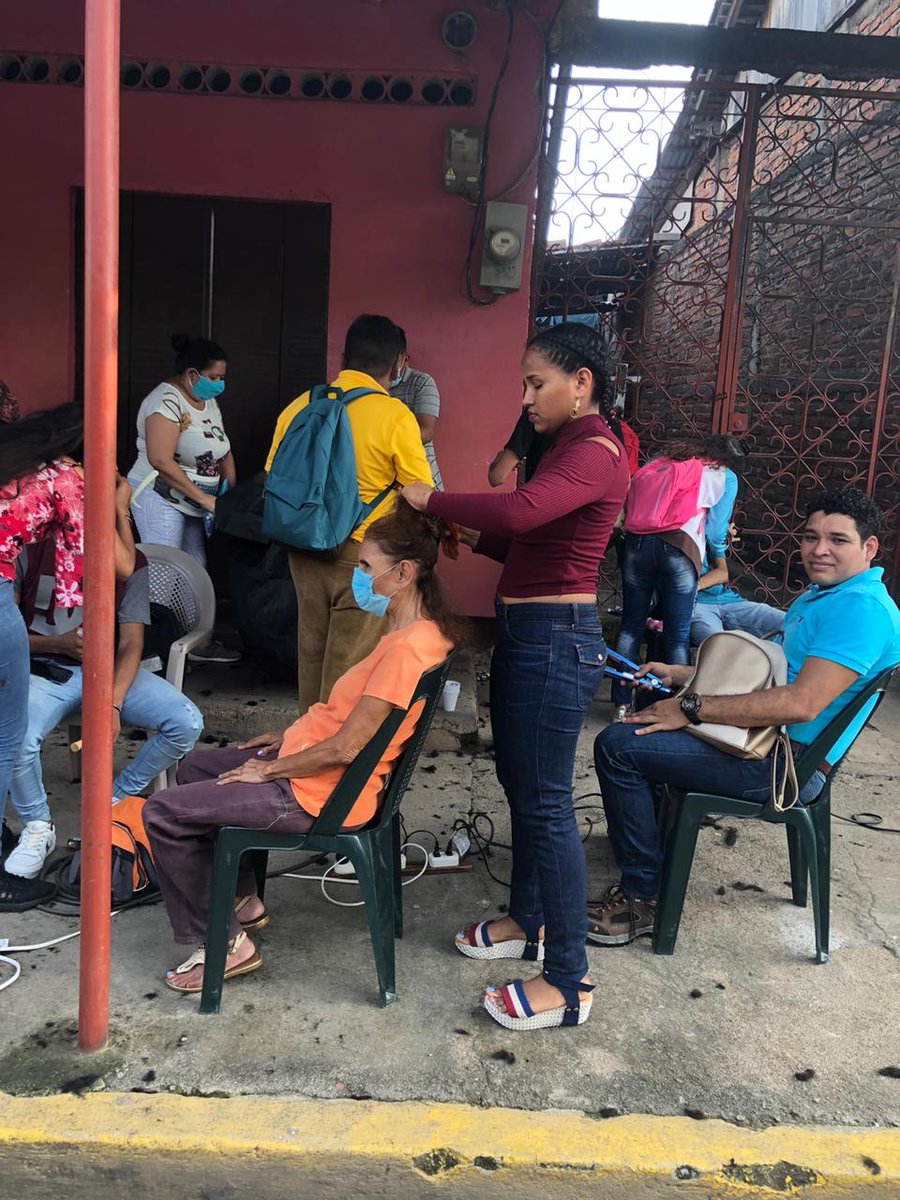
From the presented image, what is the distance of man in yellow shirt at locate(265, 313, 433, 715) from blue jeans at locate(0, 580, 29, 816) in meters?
0.98

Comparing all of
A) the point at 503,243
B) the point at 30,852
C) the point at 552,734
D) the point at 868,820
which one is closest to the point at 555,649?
the point at 552,734

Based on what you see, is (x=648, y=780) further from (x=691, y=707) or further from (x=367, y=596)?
(x=367, y=596)

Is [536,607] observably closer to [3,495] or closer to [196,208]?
[3,495]

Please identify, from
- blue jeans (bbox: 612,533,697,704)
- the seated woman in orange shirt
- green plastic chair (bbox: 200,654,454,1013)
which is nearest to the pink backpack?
blue jeans (bbox: 612,533,697,704)

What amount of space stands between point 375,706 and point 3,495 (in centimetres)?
131

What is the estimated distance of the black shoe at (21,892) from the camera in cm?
309

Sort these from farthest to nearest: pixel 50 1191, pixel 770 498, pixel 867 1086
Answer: pixel 770 498
pixel 867 1086
pixel 50 1191

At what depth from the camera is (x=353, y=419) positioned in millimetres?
3416

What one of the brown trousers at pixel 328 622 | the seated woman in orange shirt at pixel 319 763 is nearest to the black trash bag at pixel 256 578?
the brown trousers at pixel 328 622

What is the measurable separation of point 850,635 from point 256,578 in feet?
9.26

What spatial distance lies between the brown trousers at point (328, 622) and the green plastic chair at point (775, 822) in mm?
1196

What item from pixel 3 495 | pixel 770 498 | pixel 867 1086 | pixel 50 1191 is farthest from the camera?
pixel 770 498

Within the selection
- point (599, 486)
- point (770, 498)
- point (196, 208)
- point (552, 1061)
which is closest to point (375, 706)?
point (599, 486)

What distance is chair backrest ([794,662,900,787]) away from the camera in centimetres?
290
